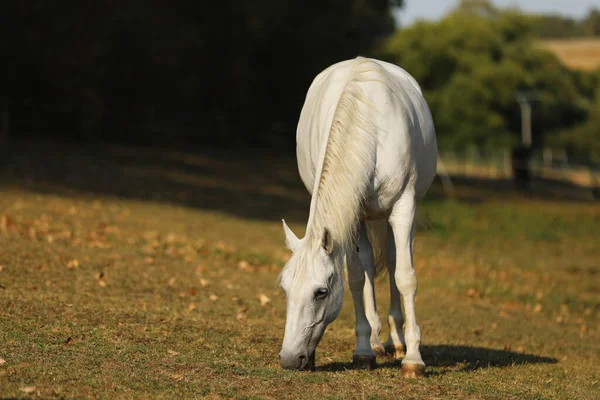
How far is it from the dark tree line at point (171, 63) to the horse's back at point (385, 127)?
19.5 meters

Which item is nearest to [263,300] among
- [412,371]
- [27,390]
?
[412,371]

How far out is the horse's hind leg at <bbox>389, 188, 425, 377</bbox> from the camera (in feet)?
21.3

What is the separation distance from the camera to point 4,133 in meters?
24.5

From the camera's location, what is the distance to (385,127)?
256 inches

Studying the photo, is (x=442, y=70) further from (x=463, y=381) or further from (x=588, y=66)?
(x=463, y=381)

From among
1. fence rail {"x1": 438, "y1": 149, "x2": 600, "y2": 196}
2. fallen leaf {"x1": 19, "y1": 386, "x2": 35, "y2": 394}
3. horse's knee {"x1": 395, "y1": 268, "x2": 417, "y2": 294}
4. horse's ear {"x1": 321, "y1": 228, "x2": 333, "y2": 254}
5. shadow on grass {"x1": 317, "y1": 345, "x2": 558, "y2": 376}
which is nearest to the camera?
fallen leaf {"x1": 19, "y1": 386, "x2": 35, "y2": 394}

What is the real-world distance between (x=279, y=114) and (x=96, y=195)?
18222 mm

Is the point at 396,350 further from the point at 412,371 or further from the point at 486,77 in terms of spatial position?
Answer: the point at 486,77

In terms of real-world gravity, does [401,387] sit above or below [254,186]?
above

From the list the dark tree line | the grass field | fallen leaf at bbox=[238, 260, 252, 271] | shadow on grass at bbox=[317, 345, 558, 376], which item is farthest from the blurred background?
shadow on grass at bbox=[317, 345, 558, 376]

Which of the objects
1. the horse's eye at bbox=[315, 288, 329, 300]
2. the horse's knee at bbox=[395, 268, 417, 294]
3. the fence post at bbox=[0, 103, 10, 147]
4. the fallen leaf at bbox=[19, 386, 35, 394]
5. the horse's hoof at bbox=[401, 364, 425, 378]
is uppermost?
the horse's eye at bbox=[315, 288, 329, 300]

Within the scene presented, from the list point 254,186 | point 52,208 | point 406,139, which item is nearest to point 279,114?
point 254,186

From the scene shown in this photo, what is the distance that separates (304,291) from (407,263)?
41.2 inches

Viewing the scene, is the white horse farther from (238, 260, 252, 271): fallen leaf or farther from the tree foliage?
the tree foliage
